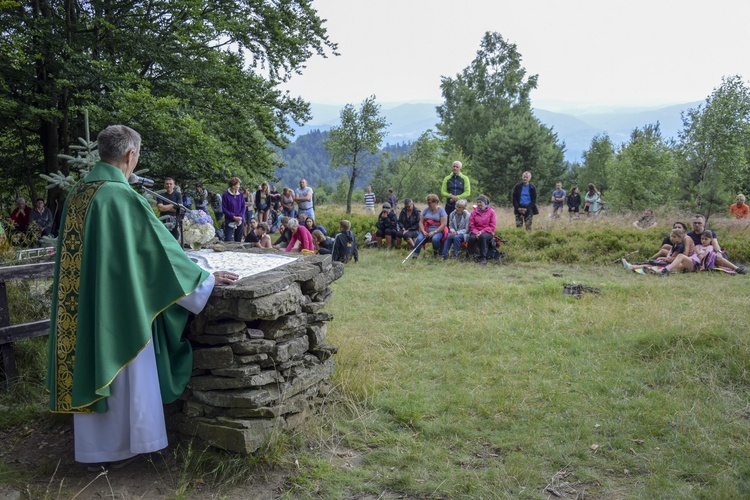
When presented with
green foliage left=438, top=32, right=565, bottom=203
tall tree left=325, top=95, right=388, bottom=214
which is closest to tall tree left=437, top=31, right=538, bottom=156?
green foliage left=438, top=32, right=565, bottom=203

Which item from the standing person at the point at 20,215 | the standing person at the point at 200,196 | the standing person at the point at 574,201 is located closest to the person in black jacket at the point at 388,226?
the standing person at the point at 200,196

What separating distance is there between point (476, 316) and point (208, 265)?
13.0ft

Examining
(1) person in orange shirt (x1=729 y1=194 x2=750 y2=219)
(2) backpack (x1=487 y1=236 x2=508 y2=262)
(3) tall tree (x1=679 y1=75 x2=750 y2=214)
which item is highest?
(3) tall tree (x1=679 y1=75 x2=750 y2=214)

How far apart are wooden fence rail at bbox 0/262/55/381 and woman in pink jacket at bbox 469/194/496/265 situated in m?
9.26

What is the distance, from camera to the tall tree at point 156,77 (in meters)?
12.4

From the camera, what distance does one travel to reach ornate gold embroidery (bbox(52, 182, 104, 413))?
3617 mm

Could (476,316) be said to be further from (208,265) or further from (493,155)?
(493,155)

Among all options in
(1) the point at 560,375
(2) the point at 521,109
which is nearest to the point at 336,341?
(1) the point at 560,375

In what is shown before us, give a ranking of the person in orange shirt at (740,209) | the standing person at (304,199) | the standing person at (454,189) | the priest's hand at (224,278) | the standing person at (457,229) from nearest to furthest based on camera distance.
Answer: the priest's hand at (224,278) < the standing person at (457,229) < the standing person at (454,189) < the person in orange shirt at (740,209) < the standing person at (304,199)

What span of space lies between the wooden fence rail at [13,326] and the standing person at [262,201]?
12.8 m

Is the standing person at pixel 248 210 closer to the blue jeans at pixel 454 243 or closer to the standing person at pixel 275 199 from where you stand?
the standing person at pixel 275 199

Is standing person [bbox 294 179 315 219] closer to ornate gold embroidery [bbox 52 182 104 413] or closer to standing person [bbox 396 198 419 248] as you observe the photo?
standing person [bbox 396 198 419 248]

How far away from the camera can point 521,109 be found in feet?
147

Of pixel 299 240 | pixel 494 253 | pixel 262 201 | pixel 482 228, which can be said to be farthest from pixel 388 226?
pixel 262 201
